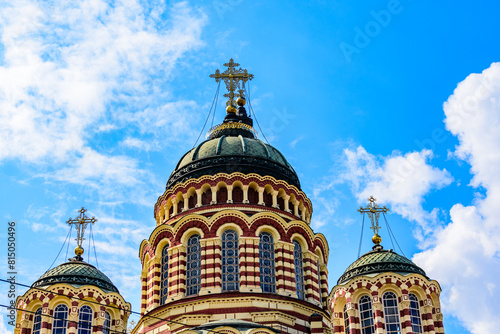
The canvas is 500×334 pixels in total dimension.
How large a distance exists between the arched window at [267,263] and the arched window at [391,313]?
20.2 ft

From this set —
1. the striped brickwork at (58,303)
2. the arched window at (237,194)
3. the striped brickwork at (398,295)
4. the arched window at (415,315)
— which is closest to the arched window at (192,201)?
the arched window at (237,194)

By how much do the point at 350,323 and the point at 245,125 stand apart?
56.5ft

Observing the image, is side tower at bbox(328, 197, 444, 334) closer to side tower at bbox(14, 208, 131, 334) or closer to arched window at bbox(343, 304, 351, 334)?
arched window at bbox(343, 304, 351, 334)

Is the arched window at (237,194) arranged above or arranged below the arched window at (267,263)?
above

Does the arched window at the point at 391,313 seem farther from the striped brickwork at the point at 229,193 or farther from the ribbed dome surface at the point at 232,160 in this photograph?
the ribbed dome surface at the point at 232,160

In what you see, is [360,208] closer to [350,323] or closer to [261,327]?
[350,323]

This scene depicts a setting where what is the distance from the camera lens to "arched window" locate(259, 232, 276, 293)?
37031 mm

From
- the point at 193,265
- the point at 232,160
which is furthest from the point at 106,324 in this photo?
the point at 232,160

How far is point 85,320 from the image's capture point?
38.1 meters

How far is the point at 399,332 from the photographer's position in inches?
1362

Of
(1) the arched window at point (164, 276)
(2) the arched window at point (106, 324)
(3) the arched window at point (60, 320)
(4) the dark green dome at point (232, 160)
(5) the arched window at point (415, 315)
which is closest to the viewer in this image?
(5) the arched window at point (415, 315)

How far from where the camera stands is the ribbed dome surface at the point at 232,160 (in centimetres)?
4141

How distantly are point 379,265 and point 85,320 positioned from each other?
16969mm

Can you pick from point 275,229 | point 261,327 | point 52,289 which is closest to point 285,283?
point 275,229
